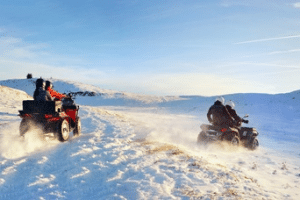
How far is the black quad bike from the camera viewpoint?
1018 centimetres

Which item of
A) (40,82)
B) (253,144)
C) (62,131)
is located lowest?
(253,144)

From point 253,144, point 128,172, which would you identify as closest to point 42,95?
point 128,172

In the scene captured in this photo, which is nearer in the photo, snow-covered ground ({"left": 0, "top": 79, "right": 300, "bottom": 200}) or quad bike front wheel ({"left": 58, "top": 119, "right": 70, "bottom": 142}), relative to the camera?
snow-covered ground ({"left": 0, "top": 79, "right": 300, "bottom": 200})

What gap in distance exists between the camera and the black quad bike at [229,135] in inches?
401

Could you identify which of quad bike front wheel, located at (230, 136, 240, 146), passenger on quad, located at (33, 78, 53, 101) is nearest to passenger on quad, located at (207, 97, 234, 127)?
quad bike front wheel, located at (230, 136, 240, 146)

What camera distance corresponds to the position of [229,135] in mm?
10211

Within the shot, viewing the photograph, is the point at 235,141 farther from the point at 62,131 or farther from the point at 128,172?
the point at 62,131

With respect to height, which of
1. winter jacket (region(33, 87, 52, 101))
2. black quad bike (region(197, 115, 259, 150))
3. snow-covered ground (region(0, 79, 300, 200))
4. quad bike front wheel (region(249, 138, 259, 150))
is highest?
winter jacket (region(33, 87, 52, 101))

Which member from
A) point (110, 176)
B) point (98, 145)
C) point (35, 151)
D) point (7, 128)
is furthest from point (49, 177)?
point (7, 128)

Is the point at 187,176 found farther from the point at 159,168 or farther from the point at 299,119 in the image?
the point at 299,119

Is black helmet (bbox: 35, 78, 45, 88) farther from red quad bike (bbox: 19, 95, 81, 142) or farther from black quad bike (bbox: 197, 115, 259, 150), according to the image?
black quad bike (bbox: 197, 115, 259, 150)

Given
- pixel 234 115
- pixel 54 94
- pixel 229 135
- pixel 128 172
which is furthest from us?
pixel 234 115

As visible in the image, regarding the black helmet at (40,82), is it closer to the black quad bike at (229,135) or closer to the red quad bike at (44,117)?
the red quad bike at (44,117)

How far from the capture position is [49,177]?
5.62 meters
